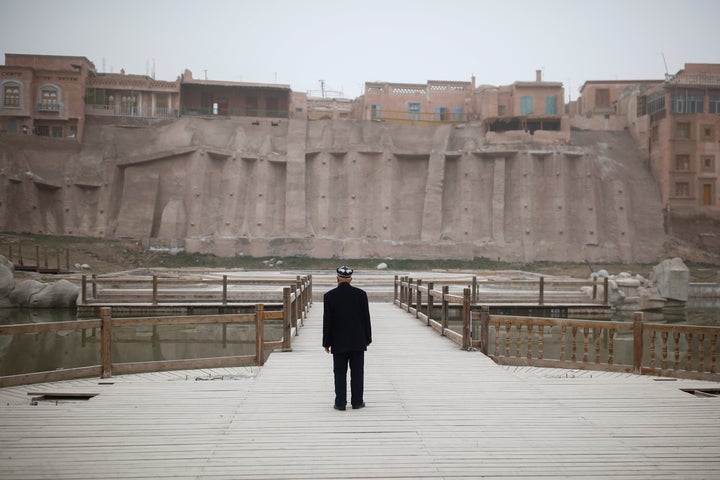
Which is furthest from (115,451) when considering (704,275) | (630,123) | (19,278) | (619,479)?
(630,123)

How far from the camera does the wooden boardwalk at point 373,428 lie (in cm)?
471

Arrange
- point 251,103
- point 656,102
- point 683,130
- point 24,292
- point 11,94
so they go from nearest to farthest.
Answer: point 24,292
point 11,94
point 683,130
point 656,102
point 251,103

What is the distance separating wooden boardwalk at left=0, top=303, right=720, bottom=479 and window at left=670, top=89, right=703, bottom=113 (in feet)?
136

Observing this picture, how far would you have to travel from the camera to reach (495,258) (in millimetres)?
42750

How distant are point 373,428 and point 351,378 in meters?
0.89

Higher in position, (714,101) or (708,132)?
(714,101)

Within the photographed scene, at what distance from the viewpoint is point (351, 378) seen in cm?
655

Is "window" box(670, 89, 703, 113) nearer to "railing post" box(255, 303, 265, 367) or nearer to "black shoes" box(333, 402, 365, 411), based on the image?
"railing post" box(255, 303, 265, 367)

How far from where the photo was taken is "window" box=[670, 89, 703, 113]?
44.1m

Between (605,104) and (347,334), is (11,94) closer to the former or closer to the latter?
(605,104)

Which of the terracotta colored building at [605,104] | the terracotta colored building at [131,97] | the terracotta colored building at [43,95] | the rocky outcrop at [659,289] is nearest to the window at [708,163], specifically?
the terracotta colored building at [605,104]

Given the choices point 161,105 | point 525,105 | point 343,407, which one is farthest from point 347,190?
point 343,407

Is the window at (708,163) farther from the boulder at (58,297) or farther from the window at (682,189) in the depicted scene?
the boulder at (58,297)

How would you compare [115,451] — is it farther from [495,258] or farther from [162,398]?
[495,258]
